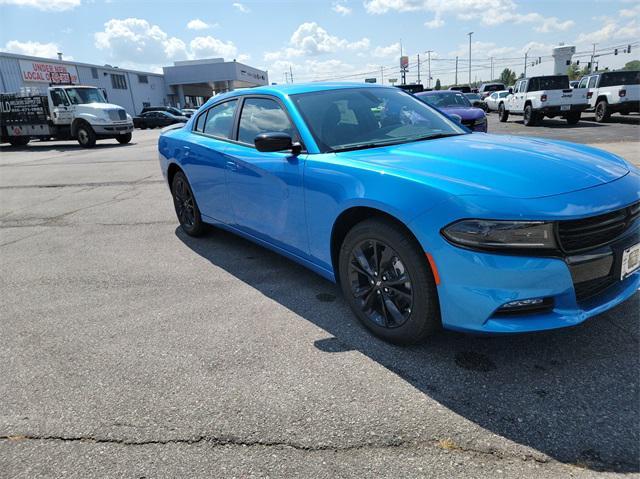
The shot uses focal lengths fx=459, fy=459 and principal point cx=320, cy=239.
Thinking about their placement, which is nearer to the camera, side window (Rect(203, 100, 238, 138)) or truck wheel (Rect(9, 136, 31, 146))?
side window (Rect(203, 100, 238, 138))

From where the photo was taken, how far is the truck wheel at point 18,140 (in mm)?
22578

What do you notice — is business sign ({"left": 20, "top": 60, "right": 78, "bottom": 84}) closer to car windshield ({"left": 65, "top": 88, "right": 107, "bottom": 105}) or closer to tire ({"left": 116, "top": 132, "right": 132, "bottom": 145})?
car windshield ({"left": 65, "top": 88, "right": 107, "bottom": 105})

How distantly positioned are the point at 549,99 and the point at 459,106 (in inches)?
279

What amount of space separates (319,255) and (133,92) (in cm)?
5436

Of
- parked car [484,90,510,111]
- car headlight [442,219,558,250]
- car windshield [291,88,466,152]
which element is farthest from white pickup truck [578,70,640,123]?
car headlight [442,219,558,250]

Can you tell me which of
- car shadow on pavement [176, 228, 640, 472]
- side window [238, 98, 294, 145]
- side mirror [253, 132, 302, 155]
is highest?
side window [238, 98, 294, 145]

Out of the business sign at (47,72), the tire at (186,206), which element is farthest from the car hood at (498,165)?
the business sign at (47,72)

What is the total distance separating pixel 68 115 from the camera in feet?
66.3

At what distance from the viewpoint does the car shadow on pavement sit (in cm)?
203

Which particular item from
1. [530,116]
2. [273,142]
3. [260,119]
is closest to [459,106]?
[530,116]

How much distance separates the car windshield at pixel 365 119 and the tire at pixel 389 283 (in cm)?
77

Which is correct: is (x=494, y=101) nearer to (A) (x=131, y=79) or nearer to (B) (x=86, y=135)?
(B) (x=86, y=135)

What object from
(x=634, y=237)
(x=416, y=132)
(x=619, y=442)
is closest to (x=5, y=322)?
(x=416, y=132)

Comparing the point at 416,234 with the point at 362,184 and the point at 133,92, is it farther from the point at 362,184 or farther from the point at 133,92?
the point at 133,92
